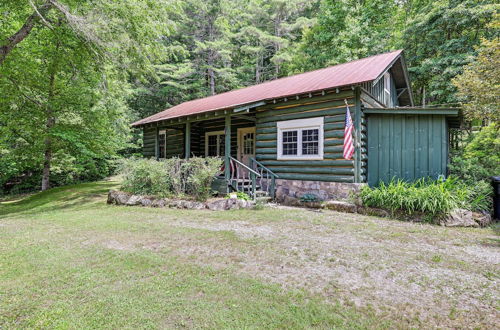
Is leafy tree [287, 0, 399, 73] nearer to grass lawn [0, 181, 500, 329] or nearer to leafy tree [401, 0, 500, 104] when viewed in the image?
leafy tree [401, 0, 500, 104]

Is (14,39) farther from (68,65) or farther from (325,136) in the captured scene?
(325,136)

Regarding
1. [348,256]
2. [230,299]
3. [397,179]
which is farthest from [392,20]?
[230,299]

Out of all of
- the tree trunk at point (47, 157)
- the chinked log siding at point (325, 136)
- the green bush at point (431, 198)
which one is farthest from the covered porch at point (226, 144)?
the tree trunk at point (47, 157)

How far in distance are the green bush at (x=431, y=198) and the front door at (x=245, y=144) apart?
20.8 ft

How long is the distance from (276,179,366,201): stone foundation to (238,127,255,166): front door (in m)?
3.14

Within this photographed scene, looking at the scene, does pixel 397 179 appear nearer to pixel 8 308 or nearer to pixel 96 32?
pixel 8 308

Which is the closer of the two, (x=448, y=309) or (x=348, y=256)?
(x=448, y=309)

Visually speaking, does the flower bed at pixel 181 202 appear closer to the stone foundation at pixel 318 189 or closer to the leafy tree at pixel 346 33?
the stone foundation at pixel 318 189

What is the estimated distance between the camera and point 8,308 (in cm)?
274

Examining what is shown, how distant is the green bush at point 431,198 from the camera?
6.75m

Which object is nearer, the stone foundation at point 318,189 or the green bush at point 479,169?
the green bush at point 479,169

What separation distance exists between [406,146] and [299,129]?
3.58 meters

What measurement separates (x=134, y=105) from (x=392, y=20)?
84.3 ft

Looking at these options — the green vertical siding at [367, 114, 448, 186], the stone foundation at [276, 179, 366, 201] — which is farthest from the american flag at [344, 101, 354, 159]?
the green vertical siding at [367, 114, 448, 186]
